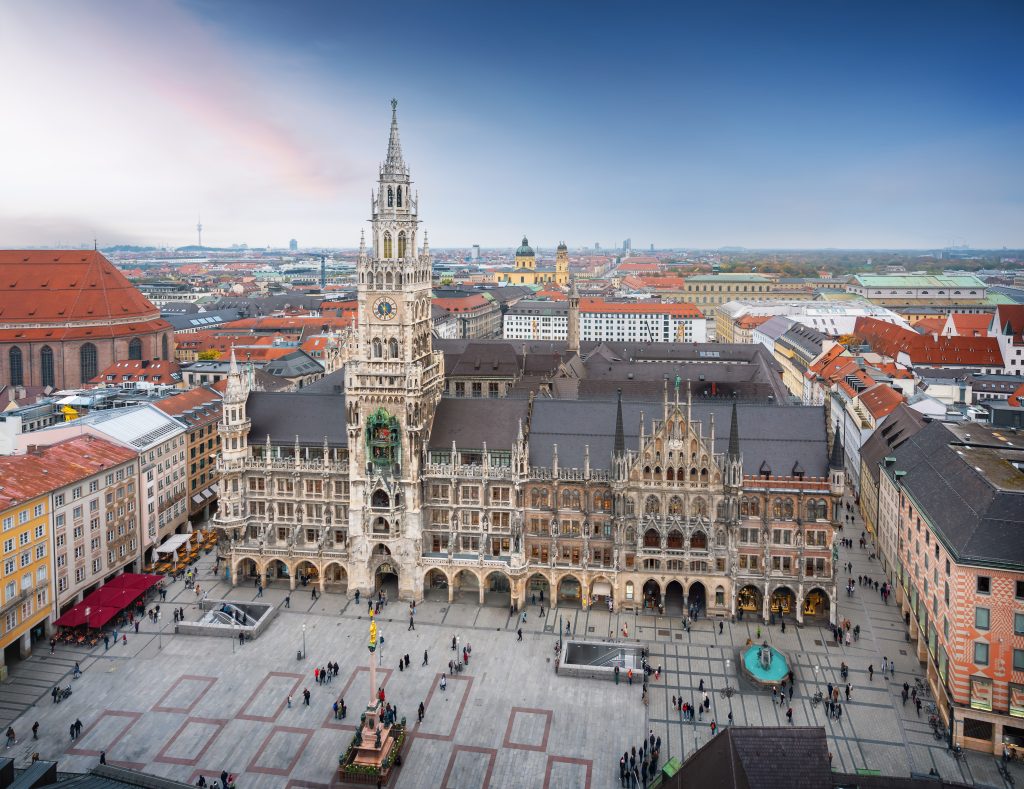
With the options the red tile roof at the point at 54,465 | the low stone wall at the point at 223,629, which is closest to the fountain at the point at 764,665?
the low stone wall at the point at 223,629

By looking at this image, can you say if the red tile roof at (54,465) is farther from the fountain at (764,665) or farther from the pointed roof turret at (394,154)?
the fountain at (764,665)

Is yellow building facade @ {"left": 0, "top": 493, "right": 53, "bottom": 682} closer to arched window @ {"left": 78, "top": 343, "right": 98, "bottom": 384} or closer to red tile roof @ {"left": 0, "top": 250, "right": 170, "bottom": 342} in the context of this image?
arched window @ {"left": 78, "top": 343, "right": 98, "bottom": 384}

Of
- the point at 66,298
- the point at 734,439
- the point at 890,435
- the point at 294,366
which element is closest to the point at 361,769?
the point at 734,439

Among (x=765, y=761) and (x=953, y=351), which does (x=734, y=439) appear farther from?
(x=953, y=351)

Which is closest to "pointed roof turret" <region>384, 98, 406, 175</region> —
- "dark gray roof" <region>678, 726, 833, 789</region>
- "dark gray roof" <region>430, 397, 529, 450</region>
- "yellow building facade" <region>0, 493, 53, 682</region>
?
"dark gray roof" <region>430, 397, 529, 450</region>

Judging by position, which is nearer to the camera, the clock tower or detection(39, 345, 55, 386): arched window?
the clock tower

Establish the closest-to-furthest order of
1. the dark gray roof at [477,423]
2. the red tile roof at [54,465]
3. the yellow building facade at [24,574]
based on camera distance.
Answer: the yellow building facade at [24,574]
the red tile roof at [54,465]
the dark gray roof at [477,423]
